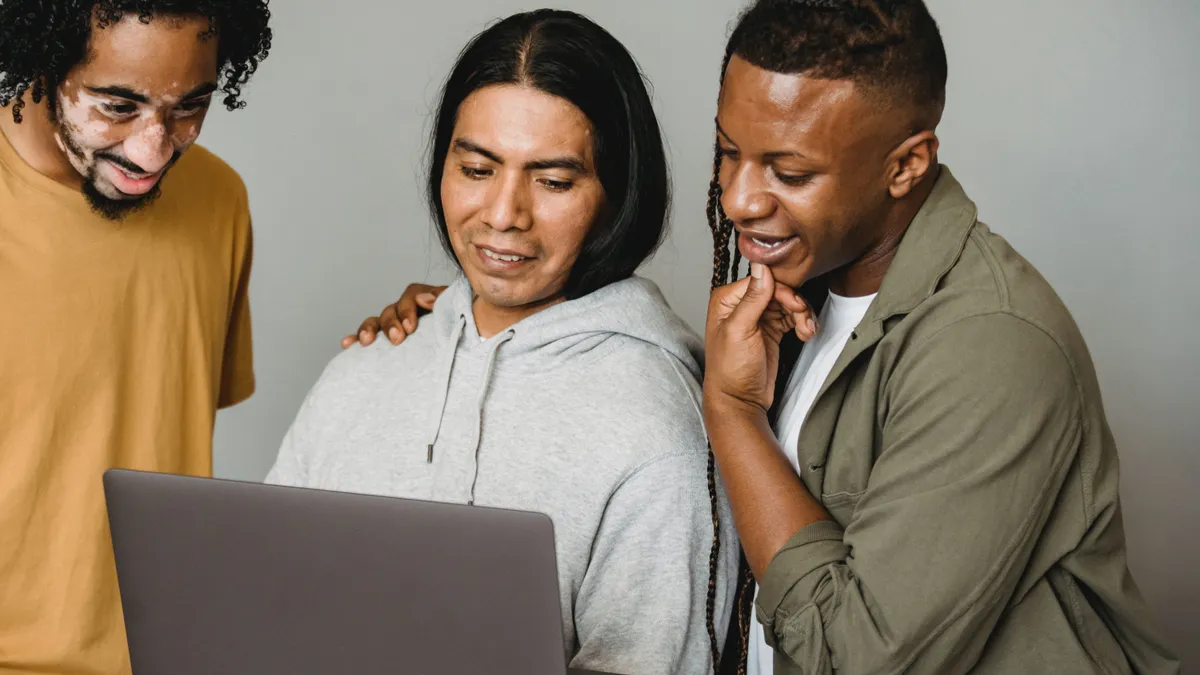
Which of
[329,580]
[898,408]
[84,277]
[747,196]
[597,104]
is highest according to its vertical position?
[597,104]

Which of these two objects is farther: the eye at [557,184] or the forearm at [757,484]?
the eye at [557,184]

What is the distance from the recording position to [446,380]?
160 centimetres

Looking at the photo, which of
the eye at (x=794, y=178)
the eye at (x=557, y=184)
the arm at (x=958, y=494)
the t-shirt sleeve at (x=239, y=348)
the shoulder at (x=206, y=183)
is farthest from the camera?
the t-shirt sleeve at (x=239, y=348)

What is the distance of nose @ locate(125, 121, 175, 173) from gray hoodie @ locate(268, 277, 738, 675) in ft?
1.23

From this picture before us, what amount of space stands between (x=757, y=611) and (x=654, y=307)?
1.41ft

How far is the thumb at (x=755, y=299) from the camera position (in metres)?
1.39

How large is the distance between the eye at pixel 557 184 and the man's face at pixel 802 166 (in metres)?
0.22

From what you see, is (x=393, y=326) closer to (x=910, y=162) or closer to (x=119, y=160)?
(x=119, y=160)

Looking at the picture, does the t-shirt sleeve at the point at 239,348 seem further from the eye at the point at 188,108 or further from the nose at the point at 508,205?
the nose at the point at 508,205

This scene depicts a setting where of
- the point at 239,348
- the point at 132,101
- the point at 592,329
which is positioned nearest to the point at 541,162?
the point at 592,329

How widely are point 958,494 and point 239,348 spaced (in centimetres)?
124

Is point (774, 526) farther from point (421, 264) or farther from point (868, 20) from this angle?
point (421, 264)

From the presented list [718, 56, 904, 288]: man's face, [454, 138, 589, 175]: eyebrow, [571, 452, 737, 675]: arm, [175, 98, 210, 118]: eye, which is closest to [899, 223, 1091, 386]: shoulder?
[718, 56, 904, 288]: man's face

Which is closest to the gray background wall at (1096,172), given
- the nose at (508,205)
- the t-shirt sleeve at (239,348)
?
the t-shirt sleeve at (239,348)
